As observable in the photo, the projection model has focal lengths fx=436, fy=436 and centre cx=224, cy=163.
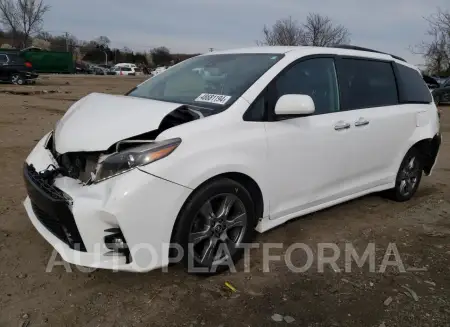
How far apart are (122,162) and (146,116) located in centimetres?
42

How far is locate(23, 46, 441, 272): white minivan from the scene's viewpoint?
107 inches

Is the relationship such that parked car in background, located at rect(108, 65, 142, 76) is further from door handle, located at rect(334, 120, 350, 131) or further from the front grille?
the front grille

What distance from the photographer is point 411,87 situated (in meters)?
4.82

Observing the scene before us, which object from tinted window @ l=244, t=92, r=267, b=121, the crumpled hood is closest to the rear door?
tinted window @ l=244, t=92, r=267, b=121

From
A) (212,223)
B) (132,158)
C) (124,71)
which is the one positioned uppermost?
(124,71)

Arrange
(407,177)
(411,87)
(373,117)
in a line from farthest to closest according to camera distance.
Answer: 1. (407,177)
2. (411,87)
3. (373,117)

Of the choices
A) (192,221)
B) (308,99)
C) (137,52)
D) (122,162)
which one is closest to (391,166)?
(308,99)

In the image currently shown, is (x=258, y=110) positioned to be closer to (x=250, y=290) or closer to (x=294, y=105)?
(x=294, y=105)

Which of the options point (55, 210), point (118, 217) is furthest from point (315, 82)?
point (55, 210)

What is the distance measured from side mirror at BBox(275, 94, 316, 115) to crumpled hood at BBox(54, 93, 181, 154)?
2.47ft

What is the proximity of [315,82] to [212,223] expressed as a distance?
1.58 meters

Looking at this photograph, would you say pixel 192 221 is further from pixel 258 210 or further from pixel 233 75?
pixel 233 75

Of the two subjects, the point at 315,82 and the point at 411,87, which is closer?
the point at 315,82

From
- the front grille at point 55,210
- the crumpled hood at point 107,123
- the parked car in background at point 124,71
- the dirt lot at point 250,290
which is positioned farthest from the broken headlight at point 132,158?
the parked car in background at point 124,71
